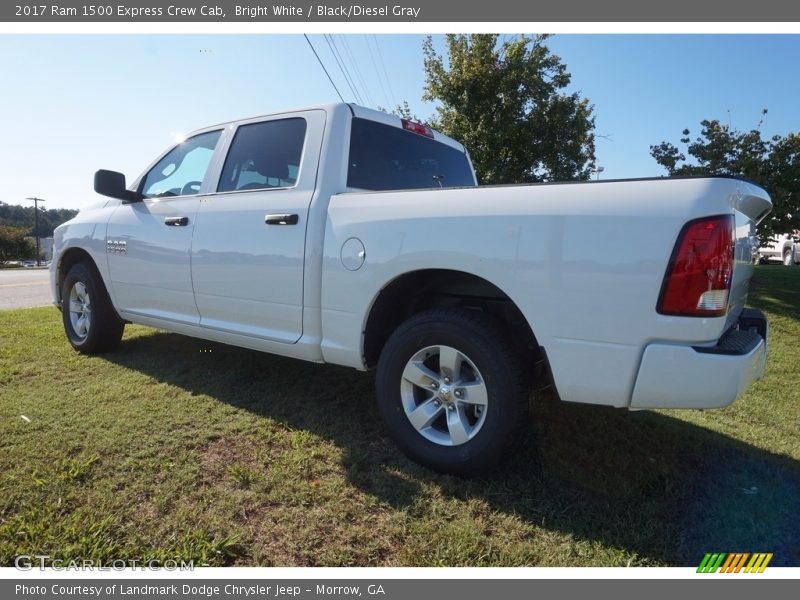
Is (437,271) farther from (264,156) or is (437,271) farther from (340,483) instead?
(264,156)

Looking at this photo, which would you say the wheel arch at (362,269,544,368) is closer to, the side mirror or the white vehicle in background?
the side mirror

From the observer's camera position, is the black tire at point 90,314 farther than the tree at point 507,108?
No

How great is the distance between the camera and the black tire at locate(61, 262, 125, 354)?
4504 mm

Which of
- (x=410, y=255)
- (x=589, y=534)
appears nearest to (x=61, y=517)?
(x=410, y=255)

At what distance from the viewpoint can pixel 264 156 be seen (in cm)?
351

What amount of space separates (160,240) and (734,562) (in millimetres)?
4009

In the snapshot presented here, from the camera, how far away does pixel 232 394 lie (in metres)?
3.64

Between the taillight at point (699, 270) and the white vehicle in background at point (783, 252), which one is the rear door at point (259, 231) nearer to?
the taillight at point (699, 270)

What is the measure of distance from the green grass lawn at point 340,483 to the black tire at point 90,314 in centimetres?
64

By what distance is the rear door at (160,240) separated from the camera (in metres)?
3.71

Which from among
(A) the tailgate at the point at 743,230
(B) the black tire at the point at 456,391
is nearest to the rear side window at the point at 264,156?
(B) the black tire at the point at 456,391

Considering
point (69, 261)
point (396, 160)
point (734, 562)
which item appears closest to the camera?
point (734, 562)

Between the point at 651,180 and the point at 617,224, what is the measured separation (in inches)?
8.8

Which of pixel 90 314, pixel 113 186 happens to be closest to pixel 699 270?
pixel 113 186
